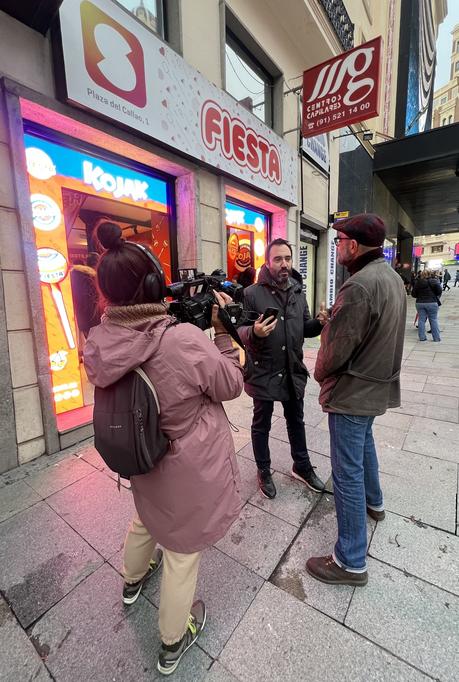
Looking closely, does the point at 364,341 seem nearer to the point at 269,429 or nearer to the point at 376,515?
the point at 269,429

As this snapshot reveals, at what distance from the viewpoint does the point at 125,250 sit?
3.79 feet

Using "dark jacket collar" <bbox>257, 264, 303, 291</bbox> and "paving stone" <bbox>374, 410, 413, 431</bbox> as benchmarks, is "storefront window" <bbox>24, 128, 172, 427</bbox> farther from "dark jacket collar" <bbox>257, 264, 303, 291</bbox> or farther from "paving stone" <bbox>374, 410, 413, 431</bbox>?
"paving stone" <bbox>374, 410, 413, 431</bbox>

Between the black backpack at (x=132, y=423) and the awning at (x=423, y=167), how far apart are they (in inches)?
492

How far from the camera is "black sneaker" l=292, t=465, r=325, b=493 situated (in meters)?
2.56

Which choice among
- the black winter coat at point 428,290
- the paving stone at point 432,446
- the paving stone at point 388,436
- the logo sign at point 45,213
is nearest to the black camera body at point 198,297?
the logo sign at point 45,213

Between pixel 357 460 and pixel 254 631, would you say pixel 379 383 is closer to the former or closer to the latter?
pixel 357 460

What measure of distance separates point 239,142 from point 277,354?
432 cm

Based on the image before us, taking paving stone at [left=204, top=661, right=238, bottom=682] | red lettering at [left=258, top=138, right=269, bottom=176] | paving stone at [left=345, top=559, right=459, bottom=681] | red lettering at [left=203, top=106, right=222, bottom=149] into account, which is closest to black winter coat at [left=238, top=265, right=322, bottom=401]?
paving stone at [left=345, top=559, right=459, bottom=681]

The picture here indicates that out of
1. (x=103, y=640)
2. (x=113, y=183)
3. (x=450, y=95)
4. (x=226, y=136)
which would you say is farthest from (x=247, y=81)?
(x=450, y=95)

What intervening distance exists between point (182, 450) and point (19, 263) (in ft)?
8.57

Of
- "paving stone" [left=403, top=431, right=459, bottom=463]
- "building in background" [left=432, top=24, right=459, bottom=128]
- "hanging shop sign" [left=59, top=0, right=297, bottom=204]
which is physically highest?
"building in background" [left=432, top=24, right=459, bottom=128]

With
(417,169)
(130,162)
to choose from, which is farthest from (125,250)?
(417,169)

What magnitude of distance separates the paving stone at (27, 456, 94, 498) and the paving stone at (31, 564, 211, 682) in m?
1.11

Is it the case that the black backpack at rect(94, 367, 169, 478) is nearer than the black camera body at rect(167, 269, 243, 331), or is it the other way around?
the black backpack at rect(94, 367, 169, 478)
